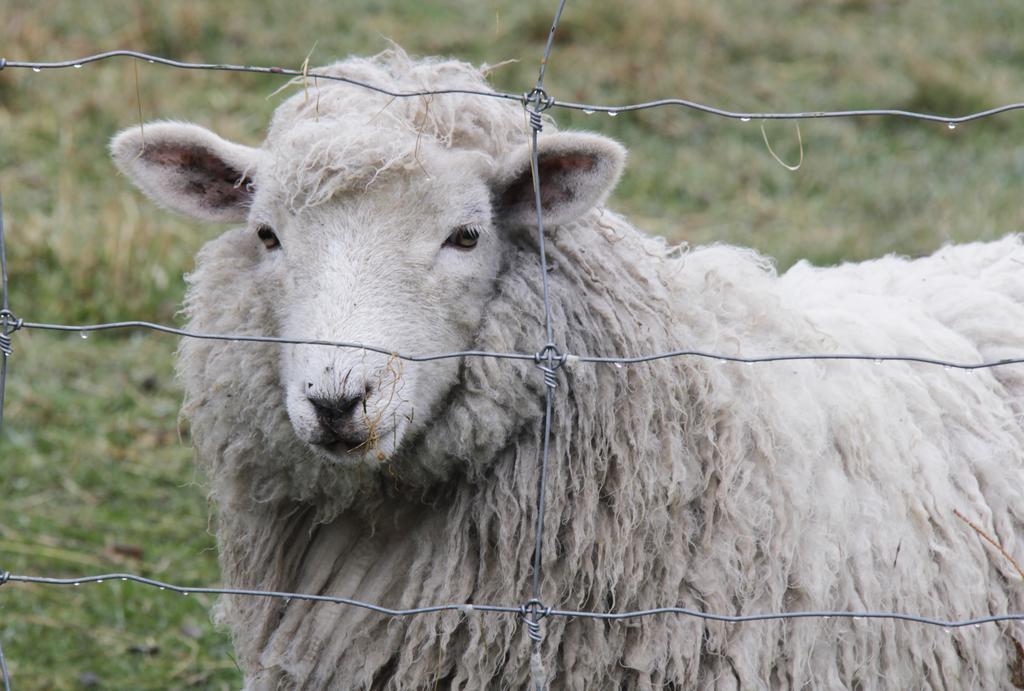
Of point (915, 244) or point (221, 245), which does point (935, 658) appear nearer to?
point (221, 245)

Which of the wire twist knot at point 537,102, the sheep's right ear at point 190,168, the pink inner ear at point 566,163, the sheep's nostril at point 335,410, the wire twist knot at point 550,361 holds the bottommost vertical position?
the sheep's nostril at point 335,410

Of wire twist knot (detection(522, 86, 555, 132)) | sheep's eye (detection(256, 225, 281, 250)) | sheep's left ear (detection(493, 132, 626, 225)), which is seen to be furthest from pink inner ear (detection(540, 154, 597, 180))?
sheep's eye (detection(256, 225, 281, 250))

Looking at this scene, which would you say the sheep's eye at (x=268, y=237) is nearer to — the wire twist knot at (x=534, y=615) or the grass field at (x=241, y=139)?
the wire twist knot at (x=534, y=615)

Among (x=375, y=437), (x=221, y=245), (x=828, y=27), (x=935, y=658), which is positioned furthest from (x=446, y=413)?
(x=828, y=27)

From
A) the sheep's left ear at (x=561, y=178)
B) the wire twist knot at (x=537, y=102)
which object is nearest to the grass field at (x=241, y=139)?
the sheep's left ear at (x=561, y=178)

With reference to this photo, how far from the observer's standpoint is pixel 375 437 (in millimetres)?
2379

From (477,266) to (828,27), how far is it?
737cm

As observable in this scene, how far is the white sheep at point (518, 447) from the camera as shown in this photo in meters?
2.53

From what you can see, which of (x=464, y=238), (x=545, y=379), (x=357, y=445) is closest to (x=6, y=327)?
(x=357, y=445)

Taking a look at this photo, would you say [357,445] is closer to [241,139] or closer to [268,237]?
[268,237]

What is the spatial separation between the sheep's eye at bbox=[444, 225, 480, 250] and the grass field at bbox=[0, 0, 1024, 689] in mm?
2037

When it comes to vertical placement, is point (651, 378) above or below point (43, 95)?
below

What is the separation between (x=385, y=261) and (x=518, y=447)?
18.8 inches

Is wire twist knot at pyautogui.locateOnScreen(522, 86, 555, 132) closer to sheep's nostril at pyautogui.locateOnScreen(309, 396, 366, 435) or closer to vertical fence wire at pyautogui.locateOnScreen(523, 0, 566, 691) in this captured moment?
vertical fence wire at pyautogui.locateOnScreen(523, 0, 566, 691)
